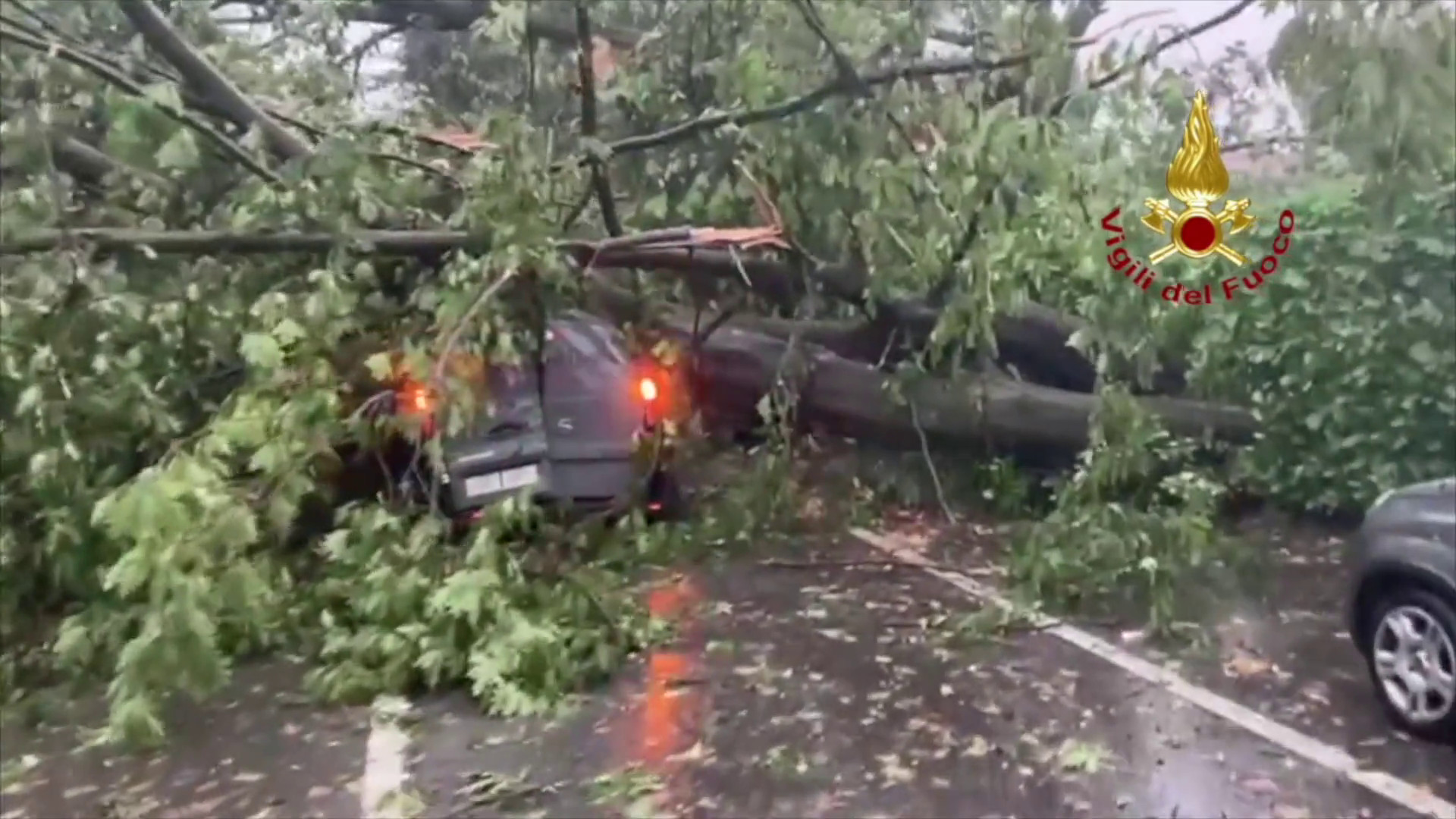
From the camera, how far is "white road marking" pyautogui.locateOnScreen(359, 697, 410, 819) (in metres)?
4.71

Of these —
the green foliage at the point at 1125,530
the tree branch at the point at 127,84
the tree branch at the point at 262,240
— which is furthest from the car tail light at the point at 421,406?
the green foliage at the point at 1125,530

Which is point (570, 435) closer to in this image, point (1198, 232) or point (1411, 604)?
point (1198, 232)

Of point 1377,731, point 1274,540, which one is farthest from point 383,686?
point 1274,540

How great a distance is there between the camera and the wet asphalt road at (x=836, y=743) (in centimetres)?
464

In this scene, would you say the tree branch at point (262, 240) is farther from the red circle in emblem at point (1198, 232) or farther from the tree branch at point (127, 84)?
the red circle in emblem at point (1198, 232)

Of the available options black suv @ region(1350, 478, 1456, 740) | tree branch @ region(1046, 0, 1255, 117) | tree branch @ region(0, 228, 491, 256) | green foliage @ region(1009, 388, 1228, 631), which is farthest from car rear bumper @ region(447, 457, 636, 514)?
black suv @ region(1350, 478, 1456, 740)

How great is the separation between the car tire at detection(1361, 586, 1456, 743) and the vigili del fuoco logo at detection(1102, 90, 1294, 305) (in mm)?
1297

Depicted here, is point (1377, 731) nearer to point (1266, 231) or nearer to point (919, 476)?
point (1266, 231)

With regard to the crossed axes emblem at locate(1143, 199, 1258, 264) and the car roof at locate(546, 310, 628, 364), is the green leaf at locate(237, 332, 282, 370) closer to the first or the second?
the car roof at locate(546, 310, 628, 364)

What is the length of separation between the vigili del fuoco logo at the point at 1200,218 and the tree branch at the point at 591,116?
248cm

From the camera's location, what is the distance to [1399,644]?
497 cm

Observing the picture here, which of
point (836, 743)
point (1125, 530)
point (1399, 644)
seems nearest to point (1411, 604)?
point (1399, 644)

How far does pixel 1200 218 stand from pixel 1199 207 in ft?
0.16

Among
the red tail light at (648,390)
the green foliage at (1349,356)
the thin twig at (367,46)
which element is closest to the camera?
the green foliage at (1349,356)
